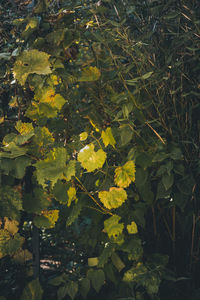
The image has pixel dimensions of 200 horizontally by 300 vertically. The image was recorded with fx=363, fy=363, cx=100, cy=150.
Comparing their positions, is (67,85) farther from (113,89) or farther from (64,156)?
(64,156)

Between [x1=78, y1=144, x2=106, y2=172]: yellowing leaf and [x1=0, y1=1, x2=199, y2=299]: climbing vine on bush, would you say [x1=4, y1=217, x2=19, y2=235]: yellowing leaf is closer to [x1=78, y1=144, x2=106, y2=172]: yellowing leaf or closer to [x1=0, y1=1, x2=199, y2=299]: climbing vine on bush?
[x1=0, y1=1, x2=199, y2=299]: climbing vine on bush

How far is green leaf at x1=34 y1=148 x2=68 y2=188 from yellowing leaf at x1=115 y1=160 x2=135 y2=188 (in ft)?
0.67

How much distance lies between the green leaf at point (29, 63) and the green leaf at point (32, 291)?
3.12ft

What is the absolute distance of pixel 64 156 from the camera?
134 cm

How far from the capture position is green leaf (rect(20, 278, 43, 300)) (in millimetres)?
1704

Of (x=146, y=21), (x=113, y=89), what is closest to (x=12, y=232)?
(x=113, y=89)

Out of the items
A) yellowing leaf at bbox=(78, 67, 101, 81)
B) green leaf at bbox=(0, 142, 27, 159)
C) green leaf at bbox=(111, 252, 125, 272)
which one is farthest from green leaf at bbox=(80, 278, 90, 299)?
yellowing leaf at bbox=(78, 67, 101, 81)

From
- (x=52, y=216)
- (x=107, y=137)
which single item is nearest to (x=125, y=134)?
(x=107, y=137)

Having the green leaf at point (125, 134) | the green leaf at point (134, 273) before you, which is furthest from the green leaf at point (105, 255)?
the green leaf at point (125, 134)

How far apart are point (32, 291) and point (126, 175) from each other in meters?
0.81

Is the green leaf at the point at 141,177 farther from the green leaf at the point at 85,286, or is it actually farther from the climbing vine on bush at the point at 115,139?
the green leaf at the point at 85,286

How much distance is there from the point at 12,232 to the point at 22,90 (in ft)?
2.15

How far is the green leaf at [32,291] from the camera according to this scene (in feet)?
5.59

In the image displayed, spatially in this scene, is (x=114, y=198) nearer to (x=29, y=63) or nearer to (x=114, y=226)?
(x=114, y=226)
